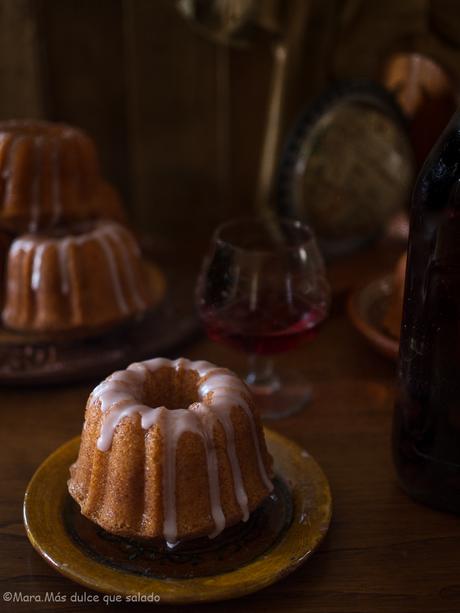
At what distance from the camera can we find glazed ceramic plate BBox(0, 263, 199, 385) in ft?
3.06

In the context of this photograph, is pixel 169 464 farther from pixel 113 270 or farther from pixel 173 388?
pixel 113 270

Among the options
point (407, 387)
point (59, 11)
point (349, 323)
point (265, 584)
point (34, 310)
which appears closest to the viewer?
point (265, 584)

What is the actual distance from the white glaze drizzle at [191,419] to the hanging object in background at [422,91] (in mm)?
734

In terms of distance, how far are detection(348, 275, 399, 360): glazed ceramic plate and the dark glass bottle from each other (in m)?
0.22

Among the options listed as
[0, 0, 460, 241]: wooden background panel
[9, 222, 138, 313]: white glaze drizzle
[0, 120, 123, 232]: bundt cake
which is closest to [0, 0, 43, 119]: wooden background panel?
[0, 0, 460, 241]: wooden background panel

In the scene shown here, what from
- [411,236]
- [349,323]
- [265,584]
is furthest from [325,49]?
[265,584]

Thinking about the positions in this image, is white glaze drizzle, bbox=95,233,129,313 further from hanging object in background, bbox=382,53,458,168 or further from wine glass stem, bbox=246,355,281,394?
hanging object in background, bbox=382,53,458,168

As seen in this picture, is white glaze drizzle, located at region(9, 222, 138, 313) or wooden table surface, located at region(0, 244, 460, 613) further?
white glaze drizzle, located at region(9, 222, 138, 313)

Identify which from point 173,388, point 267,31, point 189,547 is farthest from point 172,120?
point 189,547

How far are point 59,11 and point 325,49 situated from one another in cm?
40

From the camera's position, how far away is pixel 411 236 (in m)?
0.69

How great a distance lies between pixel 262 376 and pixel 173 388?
26 centimetres

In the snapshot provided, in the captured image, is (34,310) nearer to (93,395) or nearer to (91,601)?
(93,395)

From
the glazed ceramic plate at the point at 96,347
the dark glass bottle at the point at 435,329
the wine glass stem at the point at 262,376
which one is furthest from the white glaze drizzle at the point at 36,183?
the dark glass bottle at the point at 435,329
